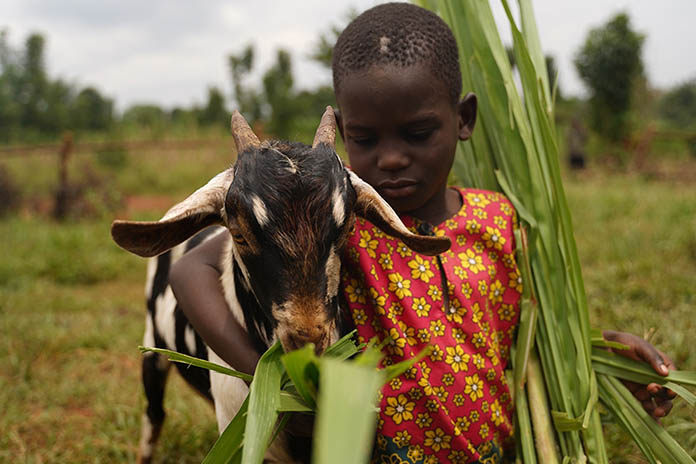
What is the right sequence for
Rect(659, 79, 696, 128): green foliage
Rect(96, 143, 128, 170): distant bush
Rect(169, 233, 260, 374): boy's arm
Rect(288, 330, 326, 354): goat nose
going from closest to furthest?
Rect(288, 330, 326, 354): goat nose → Rect(169, 233, 260, 374): boy's arm → Rect(96, 143, 128, 170): distant bush → Rect(659, 79, 696, 128): green foliage

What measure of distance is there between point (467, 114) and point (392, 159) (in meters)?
0.46

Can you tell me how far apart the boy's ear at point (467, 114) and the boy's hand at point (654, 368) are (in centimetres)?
85

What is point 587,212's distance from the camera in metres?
6.54

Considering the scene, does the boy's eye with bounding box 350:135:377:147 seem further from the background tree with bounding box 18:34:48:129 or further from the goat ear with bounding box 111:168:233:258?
the background tree with bounding box 18:34:48:129

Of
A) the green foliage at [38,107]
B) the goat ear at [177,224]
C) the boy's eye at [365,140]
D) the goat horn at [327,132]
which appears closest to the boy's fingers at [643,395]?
the boy's eye at [365,140]

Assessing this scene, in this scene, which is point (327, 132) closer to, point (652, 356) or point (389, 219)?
point (389, 219)

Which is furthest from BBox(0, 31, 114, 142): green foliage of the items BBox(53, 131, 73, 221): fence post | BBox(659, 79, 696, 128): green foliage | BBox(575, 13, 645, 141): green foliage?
BBox(659, 79, 696, 128): green foliage

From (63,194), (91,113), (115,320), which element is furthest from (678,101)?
(115,320)

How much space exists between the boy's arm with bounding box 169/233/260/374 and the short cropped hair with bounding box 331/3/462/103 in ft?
2.14

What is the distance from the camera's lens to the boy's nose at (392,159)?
1582 mm

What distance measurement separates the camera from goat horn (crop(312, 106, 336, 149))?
1.37m

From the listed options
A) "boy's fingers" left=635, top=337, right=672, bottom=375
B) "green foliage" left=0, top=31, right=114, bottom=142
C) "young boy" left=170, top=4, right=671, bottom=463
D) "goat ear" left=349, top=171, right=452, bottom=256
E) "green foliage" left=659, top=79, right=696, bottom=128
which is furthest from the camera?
"green foliage" left=659, top=79, right=696, bottom=128

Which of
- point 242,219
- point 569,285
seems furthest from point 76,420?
point 569,285

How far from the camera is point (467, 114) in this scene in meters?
1.90
